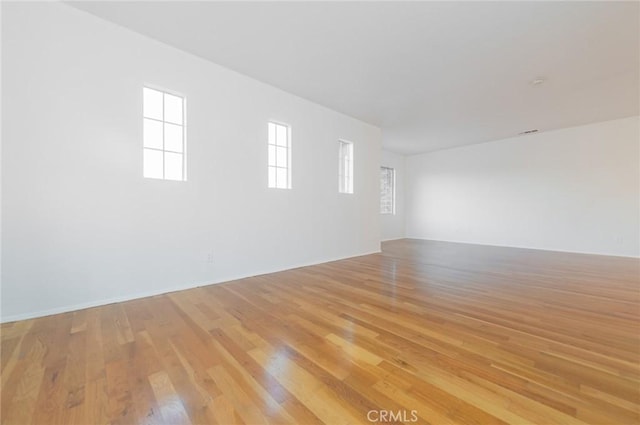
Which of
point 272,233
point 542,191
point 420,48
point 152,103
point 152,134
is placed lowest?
point 272,233

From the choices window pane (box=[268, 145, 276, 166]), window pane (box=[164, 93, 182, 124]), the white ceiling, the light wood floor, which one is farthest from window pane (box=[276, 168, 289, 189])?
the light wood floor

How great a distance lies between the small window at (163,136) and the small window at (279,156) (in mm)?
1191

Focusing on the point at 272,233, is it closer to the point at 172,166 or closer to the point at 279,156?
the point at 279,156

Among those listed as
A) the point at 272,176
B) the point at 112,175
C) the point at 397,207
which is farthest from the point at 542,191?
the point at 112,175

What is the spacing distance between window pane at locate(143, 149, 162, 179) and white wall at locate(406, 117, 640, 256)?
7.34 m

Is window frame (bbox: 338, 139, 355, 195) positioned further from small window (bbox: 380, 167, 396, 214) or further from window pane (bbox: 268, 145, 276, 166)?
small window (bbox: 380, 167, 396, 214)

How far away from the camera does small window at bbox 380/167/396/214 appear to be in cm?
802

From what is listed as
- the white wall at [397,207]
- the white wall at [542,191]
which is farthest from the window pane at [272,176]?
the white wall at [542,191]

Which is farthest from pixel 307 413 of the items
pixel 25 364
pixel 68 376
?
pixel 25 364

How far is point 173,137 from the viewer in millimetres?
2984

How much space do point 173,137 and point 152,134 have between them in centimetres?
21

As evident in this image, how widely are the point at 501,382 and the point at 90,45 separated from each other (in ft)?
13.6

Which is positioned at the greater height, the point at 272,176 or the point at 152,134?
the point at 152,134

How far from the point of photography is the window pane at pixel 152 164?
277 centimetres
